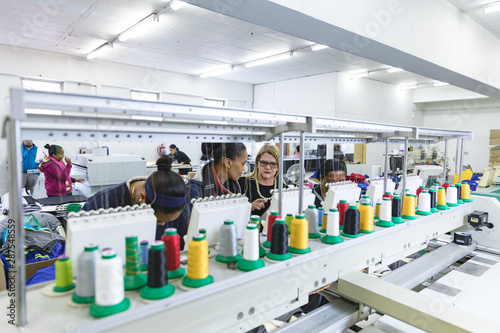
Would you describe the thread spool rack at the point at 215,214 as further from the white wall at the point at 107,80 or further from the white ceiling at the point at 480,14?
the white wall at the point at 107,80

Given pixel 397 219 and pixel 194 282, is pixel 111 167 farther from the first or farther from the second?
pixel 397 219

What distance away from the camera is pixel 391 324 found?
4.50 ft

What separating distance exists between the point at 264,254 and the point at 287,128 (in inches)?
20.6

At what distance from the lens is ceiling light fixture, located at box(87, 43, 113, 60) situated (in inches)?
221

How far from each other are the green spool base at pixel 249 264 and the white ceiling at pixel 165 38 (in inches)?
148

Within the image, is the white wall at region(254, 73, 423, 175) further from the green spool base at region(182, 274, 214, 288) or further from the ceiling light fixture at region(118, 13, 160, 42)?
the green spool base at region(182, 274, 214, 288)

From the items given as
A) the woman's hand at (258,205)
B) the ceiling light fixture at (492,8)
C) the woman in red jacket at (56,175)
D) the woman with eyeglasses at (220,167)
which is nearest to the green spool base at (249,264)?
the woman with eyeglasses at (220,167)

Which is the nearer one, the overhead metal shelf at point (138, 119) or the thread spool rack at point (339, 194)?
the overhead metal shelf at point (138, 119)

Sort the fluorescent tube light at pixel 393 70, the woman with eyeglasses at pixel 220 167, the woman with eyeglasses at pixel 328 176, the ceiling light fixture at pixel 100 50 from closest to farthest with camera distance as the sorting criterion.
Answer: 1. the woman with eyeglasses at pixel 220 167
2. the woman with eyeglasses at pixel 328 176
3. the ceiling light fixture at pixel 100 50
4. the fluorescent tube light at pixel 393 70

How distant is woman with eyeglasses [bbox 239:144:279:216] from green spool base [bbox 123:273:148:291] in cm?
146

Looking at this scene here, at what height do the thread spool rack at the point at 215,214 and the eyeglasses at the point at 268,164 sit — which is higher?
the eyeglasses at the point at 268,164

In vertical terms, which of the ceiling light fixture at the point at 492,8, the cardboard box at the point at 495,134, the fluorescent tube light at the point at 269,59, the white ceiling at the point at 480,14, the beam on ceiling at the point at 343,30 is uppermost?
the fluorescent tube light at the point at 269,59

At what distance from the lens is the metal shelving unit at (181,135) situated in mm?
727

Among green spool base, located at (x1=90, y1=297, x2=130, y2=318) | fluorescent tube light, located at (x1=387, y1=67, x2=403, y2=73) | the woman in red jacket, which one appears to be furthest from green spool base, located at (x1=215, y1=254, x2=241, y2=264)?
fluorescent tube light, located at (x1=387, y1=67, x2=403, y2=73)
